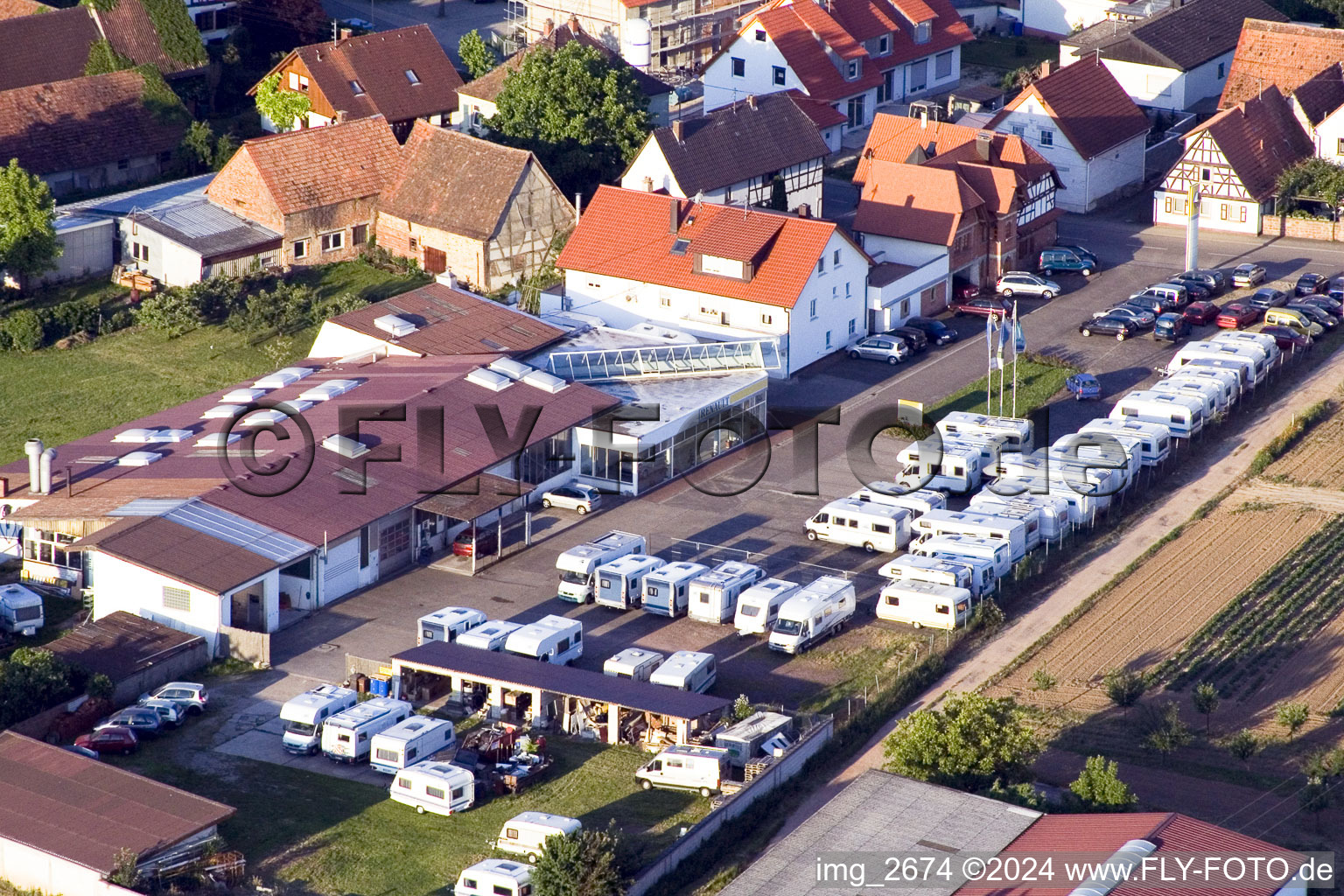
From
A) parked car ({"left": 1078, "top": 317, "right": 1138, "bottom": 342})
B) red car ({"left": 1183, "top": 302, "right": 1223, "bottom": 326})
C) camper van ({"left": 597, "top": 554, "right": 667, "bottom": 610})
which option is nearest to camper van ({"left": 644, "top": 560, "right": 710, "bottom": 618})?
camper van ({"left": 597, "top": 554, "right": 667, "bottom": 610})

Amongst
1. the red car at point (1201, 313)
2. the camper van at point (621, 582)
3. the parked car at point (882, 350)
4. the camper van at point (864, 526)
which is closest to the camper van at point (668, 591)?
the camper van at point (621, 582)

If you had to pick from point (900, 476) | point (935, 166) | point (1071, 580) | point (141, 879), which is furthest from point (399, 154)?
point (141, 879)

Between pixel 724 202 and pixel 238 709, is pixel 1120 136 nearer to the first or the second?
pixel 724 202

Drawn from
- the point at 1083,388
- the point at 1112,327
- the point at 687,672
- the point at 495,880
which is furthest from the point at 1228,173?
the point at 495,880

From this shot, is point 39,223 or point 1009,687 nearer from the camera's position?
point 1009,687

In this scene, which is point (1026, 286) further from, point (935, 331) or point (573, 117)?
point (573, 117)

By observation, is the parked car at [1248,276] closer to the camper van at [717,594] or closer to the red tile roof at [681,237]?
the red tile roof at [681,237]
